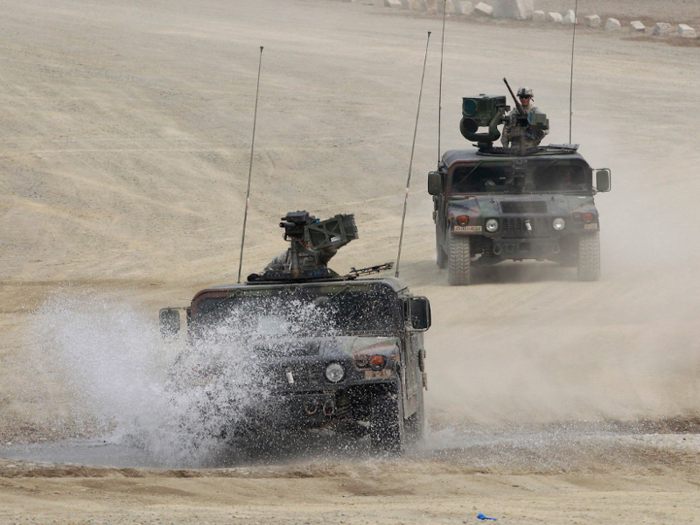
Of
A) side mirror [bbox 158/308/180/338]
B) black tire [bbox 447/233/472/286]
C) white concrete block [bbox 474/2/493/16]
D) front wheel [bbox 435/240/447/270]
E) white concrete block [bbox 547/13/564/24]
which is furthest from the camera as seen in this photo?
white concrete block [bbox 474/2/493/16]

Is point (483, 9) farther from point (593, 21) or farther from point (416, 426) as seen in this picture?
point (416, 426)

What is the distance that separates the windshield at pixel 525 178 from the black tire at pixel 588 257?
65 cm

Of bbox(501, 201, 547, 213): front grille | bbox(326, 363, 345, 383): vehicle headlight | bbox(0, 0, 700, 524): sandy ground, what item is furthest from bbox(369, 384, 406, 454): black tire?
bbox(501, 201, 547, 213): front grille

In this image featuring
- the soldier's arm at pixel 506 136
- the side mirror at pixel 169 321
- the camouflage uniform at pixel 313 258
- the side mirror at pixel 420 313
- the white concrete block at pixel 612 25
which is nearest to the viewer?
the side mirror at pixel 420 313

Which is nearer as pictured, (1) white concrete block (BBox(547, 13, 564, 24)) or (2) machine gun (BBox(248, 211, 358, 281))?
(2) machine gun (BBox(248, 211, 358, 281))

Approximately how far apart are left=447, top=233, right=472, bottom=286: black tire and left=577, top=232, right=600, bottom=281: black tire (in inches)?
58.1

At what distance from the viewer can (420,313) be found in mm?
8445

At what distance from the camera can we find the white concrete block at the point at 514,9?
43.3 meters

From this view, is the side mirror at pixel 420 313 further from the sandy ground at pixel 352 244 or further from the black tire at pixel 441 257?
the black tire at pixel 441 257

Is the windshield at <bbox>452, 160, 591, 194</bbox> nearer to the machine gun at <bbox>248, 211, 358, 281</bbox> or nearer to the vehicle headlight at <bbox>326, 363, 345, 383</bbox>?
the machine gun at <bbox>248, 211, 358, 281</bbox>

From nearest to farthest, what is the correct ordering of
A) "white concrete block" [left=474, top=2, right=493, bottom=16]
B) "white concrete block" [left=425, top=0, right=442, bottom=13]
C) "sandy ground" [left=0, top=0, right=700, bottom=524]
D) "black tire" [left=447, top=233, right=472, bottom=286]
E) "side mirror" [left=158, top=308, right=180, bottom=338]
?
"sandy ground" [left=0, top=0, right=700, bottom=524] → "side mirror" [left=158, top=308, right=180, bottom=338] → "black tire" [left=447, top=233, right=472, bottom=286] → "white concrete block" [left=474, top=2, right=493, bottom=16] → "white concrete block" [left=425, top=0, right=442, bottom=13]

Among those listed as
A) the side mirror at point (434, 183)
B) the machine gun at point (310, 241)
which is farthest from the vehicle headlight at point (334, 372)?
the side mirror at point (434, 183)

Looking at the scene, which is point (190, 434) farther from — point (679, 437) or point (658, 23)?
point (658, 23)

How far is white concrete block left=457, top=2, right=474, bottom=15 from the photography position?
44.7 metres
